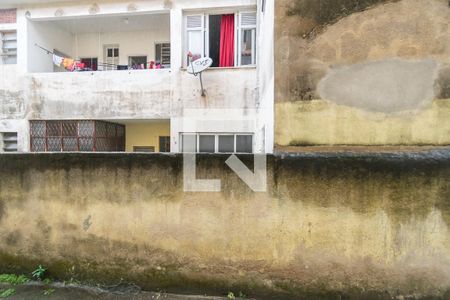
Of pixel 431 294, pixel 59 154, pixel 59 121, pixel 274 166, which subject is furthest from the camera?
pixel 59 121

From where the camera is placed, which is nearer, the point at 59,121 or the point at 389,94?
the point at 389,94

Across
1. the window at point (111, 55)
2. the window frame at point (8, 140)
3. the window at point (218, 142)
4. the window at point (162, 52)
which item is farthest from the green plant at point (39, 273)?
the window at point (111, 55)

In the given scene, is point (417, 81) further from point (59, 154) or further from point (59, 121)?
point (59, 121)

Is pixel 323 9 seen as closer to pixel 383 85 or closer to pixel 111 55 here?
pixel 383 85

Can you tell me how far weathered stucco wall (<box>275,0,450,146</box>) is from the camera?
2930 millimetres

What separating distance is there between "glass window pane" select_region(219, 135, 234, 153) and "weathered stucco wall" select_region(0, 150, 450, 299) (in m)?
5.26

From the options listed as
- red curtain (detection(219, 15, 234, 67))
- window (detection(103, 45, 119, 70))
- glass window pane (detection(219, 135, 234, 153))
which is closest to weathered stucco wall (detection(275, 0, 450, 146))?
glass window pane (detection(219, 135, 234, 153))

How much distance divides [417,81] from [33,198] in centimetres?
440

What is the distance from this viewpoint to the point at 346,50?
3096 mm

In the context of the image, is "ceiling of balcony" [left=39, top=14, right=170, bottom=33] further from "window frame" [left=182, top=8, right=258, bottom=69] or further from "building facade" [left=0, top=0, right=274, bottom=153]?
"window frame" [left=182, top=8, right=258, bottom=69]

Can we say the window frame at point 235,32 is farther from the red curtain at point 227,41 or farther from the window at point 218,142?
the window at point 218,142

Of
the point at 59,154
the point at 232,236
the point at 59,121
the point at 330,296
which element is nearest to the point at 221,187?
the point at 232,236

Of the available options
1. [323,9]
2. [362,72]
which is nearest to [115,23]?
[323,9]

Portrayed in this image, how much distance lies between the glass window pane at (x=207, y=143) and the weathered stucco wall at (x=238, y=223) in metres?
5.28
